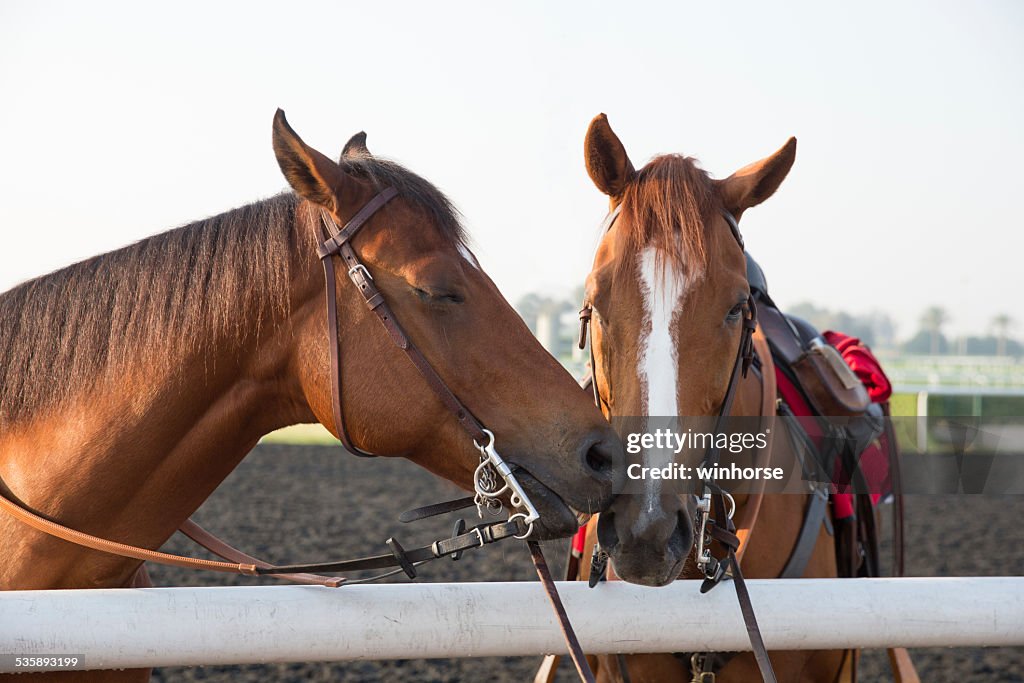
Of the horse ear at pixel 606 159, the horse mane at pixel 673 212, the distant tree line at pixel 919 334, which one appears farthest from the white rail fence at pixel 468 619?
the distant tree line at pixel 919 334

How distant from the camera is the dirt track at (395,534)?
17.6 feet

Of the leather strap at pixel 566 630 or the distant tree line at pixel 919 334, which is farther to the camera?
the distant tree line at pixel 919 334

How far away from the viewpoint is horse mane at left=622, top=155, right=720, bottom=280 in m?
2.25

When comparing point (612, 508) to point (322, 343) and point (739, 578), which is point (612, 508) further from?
point (322, 343)

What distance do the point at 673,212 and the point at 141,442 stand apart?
149cm

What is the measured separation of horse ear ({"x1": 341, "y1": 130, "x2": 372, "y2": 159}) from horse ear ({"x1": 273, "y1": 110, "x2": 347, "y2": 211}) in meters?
0.24

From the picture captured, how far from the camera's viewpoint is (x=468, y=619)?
6.07ft

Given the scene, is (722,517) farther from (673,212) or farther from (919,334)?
(919,334)

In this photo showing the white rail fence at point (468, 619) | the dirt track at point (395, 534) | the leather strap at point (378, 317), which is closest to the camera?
the white rail fence at point (468, 619)

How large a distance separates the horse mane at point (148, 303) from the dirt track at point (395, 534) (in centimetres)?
73

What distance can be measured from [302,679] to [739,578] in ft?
12.9

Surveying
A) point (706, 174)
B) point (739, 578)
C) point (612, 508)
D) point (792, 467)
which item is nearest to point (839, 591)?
point (739, 578)

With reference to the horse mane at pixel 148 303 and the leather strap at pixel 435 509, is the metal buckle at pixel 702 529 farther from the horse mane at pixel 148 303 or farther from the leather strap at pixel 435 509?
the horse mane at pixel 148 303

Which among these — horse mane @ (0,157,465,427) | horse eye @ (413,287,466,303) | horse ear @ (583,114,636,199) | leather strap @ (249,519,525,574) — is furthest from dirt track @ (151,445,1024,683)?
horse ear @ (583,114,636,199)
